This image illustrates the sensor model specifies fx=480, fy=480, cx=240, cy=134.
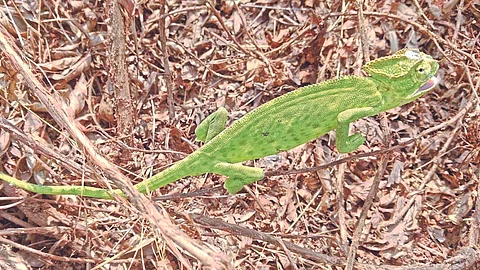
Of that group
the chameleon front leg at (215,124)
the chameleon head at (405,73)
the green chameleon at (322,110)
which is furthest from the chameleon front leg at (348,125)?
the chameleon front leg at (215,124)

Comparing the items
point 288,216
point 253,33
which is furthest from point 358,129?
point 253,33

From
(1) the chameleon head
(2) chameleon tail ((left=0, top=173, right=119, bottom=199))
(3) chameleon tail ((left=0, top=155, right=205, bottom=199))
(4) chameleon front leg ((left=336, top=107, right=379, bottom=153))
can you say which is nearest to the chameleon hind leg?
(3) chameleon tail ((left=0, top=155, right=205, bottom=199))

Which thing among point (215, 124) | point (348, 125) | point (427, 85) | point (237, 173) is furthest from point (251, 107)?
point (427, 85)

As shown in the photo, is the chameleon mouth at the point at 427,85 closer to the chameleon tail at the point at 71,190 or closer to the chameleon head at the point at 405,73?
the chameleon head at the point at 405,73

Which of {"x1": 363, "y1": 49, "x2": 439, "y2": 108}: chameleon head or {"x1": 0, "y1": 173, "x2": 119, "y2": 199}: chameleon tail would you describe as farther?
{"x1": 0, "y1": 173, "x2": 119, "y2": 199}: chameleon tail

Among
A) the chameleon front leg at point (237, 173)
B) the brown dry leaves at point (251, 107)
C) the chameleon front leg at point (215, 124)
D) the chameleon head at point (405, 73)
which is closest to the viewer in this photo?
the chameleon head at point (405, 73)

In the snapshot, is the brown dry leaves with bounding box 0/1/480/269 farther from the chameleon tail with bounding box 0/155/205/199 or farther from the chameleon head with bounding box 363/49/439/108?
the chameleon head with bounding box 363/49/439/108

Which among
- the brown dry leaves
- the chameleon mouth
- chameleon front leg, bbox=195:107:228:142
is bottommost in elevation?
the brown dry leaves

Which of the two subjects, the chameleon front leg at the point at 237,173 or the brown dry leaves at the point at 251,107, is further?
the brown dry leaves at the point at 251,107
